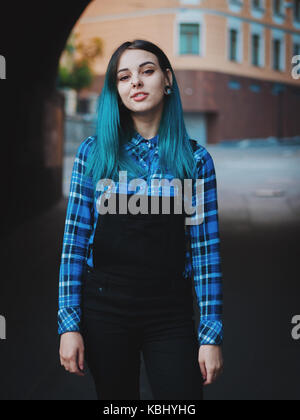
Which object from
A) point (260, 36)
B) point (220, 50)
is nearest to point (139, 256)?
point (220, 50)

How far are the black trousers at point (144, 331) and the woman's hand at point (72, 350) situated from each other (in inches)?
1.5

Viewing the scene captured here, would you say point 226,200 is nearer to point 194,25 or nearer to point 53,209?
point 53,209

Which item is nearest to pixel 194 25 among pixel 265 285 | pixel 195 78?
pixel 195 78

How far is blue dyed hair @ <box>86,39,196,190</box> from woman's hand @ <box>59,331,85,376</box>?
540mm

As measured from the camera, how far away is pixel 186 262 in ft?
6.31

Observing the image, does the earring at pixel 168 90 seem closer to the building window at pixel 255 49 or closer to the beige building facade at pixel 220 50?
the beige building facade at pixel 220 50

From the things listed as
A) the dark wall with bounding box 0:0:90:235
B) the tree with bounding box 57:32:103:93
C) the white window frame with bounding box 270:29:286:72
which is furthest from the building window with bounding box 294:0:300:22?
the dark wall with bounding box 0:0:90:235

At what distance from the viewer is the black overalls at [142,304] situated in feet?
5.97

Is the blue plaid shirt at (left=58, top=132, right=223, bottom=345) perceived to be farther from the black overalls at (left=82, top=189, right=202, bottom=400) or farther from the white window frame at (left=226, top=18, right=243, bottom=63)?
the white window frame at (left=226, top=18, right=243, bottom=63)

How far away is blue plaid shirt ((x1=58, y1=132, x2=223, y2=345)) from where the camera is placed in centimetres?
187

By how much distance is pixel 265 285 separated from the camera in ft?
18.5

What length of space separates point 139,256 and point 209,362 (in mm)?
435

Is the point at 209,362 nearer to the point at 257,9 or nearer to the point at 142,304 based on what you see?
the point at 142,304
